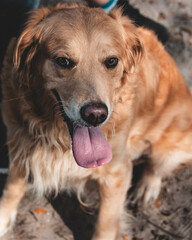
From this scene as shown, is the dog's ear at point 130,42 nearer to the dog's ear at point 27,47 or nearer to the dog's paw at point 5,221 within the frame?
the dog's ear at point 27,47

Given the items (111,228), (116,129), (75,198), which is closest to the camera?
(116,129)

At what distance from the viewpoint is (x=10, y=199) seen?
3.03m

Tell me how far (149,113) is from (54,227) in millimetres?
1355

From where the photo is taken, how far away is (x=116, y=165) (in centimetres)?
265

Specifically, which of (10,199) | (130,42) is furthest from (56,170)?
(130,42)

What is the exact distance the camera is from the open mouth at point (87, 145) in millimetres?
2291

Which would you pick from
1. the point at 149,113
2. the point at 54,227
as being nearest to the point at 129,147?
the point at 149,113

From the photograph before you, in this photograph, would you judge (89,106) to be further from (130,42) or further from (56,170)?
(56,170)

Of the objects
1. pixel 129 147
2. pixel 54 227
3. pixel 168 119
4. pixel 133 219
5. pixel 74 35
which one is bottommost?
pixel 54 227

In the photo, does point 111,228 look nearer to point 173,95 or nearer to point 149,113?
point 149,113

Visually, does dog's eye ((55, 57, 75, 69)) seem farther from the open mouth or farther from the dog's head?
the open mouth

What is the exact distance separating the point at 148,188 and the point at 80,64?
1776 mm

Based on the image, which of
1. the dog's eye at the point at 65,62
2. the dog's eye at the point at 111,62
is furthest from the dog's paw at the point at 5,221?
the dog's eye at the point at 111,62

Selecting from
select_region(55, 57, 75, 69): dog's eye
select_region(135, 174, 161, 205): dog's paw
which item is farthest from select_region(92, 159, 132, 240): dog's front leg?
select_region(55, 57, 75, 69): dog's eye
